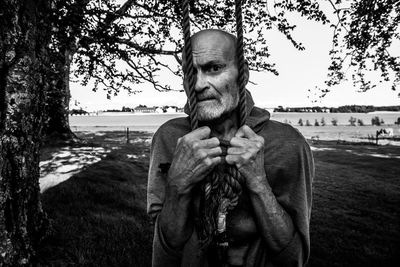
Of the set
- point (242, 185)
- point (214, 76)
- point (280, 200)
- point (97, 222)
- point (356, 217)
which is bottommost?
point (356, 217)

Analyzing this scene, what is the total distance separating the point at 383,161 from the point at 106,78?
64.1 feet

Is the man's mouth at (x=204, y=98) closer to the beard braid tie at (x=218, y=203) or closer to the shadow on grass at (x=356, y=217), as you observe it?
the beard braid tie at (x=218, y=203)

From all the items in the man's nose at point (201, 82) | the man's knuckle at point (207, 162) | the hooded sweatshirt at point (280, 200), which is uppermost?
the man's nose at point (201, 82)

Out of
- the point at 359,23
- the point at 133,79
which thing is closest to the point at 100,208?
the point at 133,79

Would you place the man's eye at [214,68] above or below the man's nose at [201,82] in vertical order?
above

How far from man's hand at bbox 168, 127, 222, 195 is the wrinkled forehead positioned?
0.46m

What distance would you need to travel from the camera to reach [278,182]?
1.77 meters

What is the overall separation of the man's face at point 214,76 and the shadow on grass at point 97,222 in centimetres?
434

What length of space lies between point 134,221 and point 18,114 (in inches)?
159

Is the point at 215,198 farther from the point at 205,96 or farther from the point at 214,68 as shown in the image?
the point at 214,68

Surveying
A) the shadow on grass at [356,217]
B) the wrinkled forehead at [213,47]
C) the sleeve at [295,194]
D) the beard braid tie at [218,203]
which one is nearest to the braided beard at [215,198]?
the beard braid tie at [218,203]

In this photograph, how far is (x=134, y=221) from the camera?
7.05m

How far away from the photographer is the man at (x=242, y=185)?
1.51 m

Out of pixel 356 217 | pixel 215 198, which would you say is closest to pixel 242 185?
pixel 215 198
